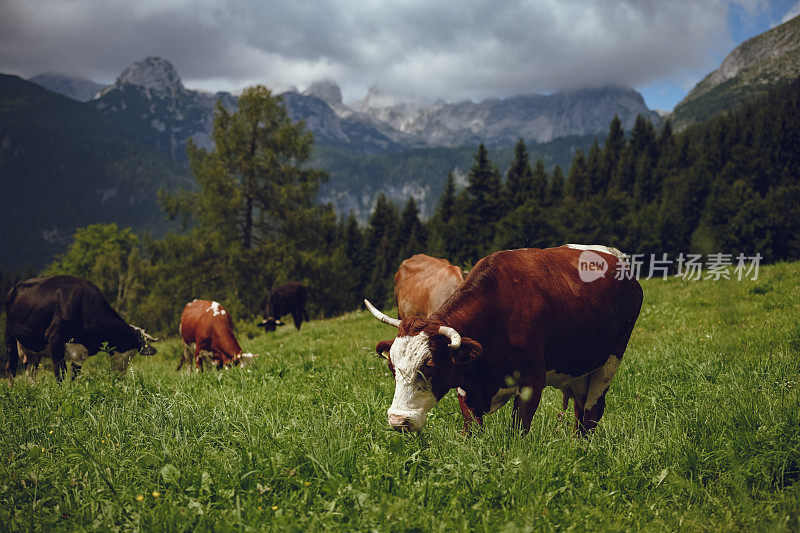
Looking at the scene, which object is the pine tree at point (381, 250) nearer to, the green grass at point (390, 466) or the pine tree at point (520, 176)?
the pine tree at point (520, 176)

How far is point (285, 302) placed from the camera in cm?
2736

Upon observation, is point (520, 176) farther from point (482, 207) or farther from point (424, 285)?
point (424, 285)

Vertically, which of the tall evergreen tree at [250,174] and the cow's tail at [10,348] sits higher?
the tall evergreen tree at [250,174]

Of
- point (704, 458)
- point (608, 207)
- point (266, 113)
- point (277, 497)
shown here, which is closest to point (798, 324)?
point (704, 458)

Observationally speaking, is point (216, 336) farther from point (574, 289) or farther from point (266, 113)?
point (266, 113)

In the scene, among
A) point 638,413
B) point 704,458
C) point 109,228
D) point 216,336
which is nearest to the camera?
point 704,458

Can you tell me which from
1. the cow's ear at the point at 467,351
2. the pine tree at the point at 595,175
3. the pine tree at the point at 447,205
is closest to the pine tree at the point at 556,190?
the pine tree at the point at 595,175

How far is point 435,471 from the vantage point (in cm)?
355

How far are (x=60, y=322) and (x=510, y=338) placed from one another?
983 cm

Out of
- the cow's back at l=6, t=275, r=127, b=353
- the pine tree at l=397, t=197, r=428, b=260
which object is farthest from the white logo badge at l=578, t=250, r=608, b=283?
the pine tree at l=397, t=197, r=428, b=260

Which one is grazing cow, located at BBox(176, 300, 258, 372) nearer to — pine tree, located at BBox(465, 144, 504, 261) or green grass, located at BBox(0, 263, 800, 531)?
green grass, located at BBox(0, 263, 800, 531)

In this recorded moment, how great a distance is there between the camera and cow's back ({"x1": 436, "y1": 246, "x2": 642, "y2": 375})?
4.46 m

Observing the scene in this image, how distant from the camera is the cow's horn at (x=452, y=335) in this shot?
3.91m

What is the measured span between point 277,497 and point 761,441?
14.0 ft
